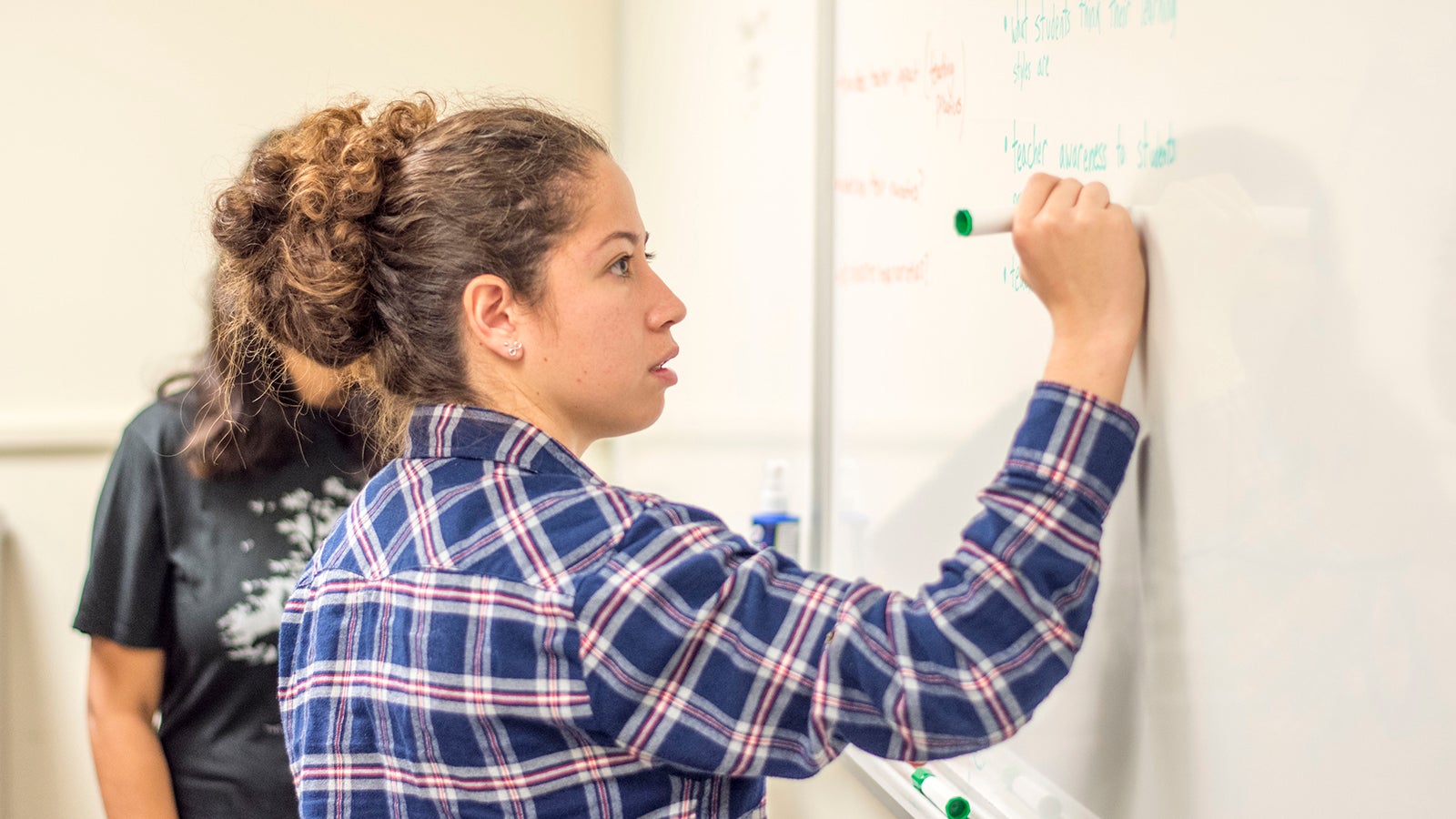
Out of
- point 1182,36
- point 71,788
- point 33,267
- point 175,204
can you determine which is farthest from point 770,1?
point 71,788

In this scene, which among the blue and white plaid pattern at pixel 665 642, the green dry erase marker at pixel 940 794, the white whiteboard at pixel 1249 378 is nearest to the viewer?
the white whiteboard at pixel 1249 378

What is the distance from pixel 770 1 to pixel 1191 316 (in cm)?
95

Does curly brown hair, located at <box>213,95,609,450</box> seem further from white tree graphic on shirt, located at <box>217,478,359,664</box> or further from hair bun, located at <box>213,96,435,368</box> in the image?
white tree graphic on shirt, located at <box>217,478,359,664</box>

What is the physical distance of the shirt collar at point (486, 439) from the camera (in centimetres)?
82

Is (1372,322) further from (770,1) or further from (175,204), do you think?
(175,204)

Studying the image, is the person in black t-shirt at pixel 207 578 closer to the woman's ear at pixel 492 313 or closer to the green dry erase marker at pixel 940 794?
the woman's ear at pixel 492 313

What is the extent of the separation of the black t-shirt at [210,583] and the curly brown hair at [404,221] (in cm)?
48

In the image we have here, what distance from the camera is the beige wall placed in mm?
2143

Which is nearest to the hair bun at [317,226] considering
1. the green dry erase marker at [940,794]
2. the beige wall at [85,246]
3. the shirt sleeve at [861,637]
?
the shirt sleeve at [861,637]

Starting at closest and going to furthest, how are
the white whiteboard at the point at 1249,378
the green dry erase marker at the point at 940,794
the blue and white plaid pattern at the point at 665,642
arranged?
1. the white whiteboard at the point at 1249,378
2. the blue and white plaid pattern at the point at 665,642
3. the green dry erase marker at the point at 940,794

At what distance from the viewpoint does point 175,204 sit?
224 cm

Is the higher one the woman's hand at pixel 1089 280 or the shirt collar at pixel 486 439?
the woman's hand at pixel 1089 280

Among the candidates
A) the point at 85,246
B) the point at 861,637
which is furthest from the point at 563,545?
the point at 85,246

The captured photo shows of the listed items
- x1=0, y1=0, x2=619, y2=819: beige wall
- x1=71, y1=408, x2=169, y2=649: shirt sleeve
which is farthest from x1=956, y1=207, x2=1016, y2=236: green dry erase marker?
x1=0, y1=0, x2=619, y2=819: beige wall
